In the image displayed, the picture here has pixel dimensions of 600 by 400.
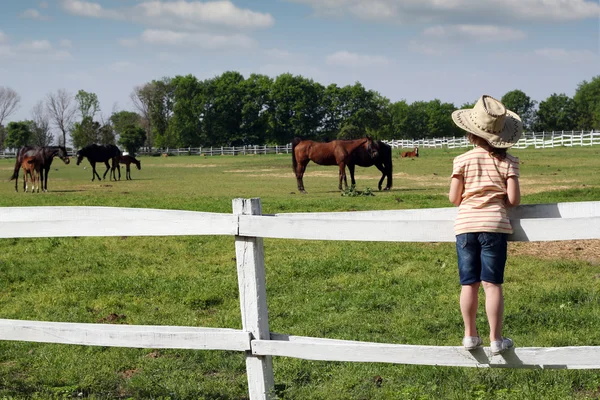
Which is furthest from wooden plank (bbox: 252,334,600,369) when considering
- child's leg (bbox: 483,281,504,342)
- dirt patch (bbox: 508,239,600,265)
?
dirt patch (bbox: 508,239,600,265)

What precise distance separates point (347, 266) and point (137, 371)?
4.46 m

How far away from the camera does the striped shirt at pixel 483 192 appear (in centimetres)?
421

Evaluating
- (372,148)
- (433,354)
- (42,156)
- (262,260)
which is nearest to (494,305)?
(433,354)

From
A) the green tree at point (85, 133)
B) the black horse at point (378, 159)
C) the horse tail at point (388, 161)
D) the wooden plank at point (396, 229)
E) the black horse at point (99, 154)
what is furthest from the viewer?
the green tree at point (85, 133)

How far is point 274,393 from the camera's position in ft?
15.4

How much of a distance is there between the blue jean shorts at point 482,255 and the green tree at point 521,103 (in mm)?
146743

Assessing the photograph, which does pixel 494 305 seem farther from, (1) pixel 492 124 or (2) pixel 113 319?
(2) pixel 113 319

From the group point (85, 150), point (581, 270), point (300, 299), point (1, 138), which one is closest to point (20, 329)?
point (300, 299)

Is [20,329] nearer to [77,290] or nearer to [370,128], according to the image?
[77,290]

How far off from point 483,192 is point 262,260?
1.39 metres

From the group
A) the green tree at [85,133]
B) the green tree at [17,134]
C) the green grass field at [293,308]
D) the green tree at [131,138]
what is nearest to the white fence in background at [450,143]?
the green tree at [131,138]

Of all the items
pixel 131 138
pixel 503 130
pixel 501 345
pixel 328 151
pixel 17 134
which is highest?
pixel 17 134

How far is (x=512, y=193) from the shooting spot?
4.22 metres

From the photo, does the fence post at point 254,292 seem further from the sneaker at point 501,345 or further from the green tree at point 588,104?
the green tree at point 588,104
